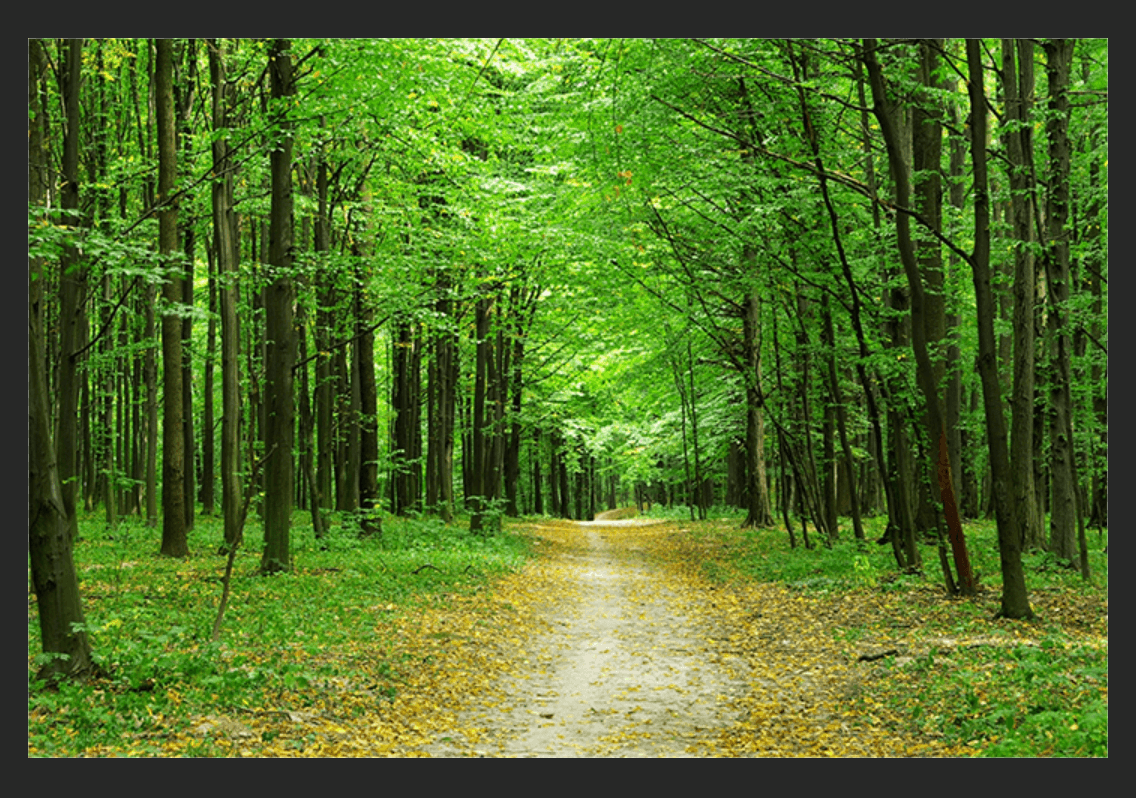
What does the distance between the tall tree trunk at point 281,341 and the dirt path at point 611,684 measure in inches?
158

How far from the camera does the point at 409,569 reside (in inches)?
496

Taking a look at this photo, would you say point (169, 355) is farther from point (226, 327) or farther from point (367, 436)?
point (367, 436)

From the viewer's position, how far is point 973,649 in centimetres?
700

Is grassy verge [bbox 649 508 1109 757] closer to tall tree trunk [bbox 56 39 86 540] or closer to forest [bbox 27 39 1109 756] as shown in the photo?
forest [bbox 27 39 1109 756]

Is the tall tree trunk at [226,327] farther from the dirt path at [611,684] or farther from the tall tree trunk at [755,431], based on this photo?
the tall tree trunk at [755,431]

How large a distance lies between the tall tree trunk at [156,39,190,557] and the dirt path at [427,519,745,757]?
6.15 m

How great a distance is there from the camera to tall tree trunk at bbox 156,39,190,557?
39.1ft

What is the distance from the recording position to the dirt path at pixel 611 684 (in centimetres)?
573

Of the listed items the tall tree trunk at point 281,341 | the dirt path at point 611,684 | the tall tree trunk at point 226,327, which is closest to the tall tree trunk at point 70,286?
the tall tree trunk at point 226,327

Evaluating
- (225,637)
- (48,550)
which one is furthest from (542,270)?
(48,550)

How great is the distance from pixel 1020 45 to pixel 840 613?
324 inches

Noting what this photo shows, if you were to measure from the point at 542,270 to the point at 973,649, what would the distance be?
13587 millimetres
